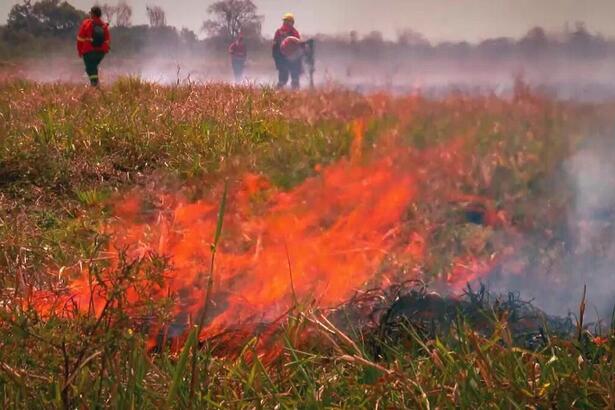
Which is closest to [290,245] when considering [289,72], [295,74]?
[295,74]

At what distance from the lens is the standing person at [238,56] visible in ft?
13.4

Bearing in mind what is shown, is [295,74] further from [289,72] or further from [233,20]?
[233,20]

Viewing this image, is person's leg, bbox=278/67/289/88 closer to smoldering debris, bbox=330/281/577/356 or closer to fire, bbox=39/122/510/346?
fire, bbox=39/122/510/346

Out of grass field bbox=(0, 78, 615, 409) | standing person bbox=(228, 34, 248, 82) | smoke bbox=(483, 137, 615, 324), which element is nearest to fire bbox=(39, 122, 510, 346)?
grass field bbox=(0, 78, 615, 409)

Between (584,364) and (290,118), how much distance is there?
2.70 m

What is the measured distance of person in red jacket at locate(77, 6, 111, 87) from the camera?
9.91 metres

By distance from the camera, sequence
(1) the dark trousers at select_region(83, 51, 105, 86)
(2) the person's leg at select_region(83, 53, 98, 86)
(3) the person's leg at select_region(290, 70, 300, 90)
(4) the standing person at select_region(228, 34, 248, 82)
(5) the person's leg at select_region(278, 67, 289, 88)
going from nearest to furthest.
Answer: (4) the standing person at select_region(228, 34, 248, 82), (3) the person's leg at select_region(290, 70, 300, 90), (5) the person's leg at select_region(278, 67, 289, 88), (2) the person's leg at select_region(83, 53, 98, 86), (1) the dark trousers at select_region(83, 51, 105, 86)

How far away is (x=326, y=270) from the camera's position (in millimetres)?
2604

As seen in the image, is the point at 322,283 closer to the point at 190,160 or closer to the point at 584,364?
the point at 584,364

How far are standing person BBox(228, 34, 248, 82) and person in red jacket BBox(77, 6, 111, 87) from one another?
4485 millimetres

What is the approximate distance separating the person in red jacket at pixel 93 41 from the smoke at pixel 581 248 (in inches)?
318

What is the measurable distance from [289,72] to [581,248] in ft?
9.61

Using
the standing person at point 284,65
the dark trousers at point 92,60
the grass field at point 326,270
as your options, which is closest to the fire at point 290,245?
the grass field at point 326,270

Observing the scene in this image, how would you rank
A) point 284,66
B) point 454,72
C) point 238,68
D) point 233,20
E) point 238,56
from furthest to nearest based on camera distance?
point 284,66, point 238,68, point 238,56, point 233,20, point 454,72
